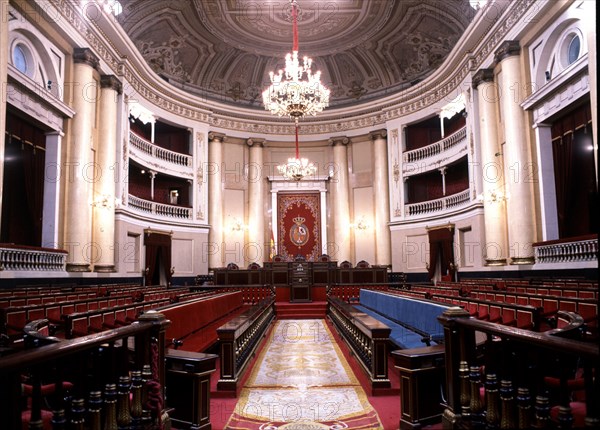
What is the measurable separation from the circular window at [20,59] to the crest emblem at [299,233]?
10926mm

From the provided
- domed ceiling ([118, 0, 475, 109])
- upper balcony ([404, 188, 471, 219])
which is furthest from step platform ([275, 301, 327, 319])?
A: domed ceiling ([118, 0, 475, 109])

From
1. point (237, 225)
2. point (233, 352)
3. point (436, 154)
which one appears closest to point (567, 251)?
point (233, 352)

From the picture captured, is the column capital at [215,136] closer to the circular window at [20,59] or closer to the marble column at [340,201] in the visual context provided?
the marble column at [340,201]

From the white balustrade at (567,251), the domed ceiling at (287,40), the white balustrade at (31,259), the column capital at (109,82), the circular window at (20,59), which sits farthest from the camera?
the domed ceiling at (287,40)

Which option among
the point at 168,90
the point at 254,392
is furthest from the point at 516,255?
the point at 168,90

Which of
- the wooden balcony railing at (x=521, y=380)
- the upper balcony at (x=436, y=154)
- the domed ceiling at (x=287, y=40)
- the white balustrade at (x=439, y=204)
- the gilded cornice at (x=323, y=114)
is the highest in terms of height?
the domed ceiling at (x=287, y=40)

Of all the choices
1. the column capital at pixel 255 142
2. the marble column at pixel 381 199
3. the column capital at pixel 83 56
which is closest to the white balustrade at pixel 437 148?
the marble column at pixel 381 199

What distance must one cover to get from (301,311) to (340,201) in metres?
7.07

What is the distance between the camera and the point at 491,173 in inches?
454

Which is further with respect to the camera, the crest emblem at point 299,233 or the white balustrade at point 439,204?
the crest emblem at point 299,233

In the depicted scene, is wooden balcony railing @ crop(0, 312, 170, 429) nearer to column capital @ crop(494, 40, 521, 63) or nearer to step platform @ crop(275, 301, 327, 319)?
step platform @ crop(275, 301, 327, 319)

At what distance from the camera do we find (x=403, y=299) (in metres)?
6.43

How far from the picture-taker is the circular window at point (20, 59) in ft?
29.0

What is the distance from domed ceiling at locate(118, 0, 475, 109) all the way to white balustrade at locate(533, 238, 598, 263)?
7.36 m
